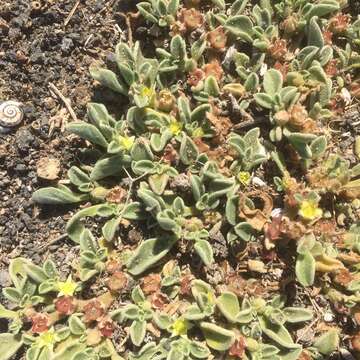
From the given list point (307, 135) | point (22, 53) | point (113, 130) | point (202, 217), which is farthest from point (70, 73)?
point (307, 135)

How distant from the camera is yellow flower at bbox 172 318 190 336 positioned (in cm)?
359

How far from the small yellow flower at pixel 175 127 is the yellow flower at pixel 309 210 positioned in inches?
35.2

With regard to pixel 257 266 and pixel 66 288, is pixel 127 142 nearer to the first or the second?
pixel 66 288

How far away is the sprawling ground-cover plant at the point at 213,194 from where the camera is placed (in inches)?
142

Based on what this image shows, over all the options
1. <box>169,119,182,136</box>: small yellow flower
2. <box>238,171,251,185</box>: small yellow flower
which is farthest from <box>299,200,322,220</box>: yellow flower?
<box>169,119,182,136</box>: small yellow flower

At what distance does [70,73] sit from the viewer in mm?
4113

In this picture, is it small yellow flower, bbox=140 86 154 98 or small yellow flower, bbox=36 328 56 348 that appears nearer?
small yellow flower, bbox=36 328 56 348

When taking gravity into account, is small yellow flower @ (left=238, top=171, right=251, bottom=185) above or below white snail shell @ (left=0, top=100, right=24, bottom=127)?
below

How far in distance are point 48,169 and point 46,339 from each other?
105 centimetres

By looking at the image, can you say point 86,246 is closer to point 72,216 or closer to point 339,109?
point 72,216

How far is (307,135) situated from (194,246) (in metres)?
0.94

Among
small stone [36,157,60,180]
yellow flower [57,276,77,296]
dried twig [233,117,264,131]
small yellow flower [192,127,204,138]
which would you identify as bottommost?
yellow flower [57,276,77,296]

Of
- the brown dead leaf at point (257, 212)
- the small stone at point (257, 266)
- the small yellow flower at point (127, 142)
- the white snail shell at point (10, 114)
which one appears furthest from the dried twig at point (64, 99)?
the small stone at point (257, 266)

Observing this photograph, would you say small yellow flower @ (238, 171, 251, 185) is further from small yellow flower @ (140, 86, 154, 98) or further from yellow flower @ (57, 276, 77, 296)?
yellow flower @ (57, 276, 77, 296)
